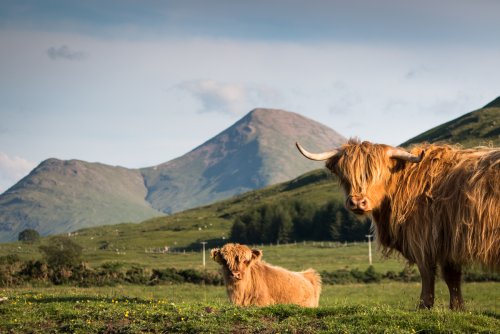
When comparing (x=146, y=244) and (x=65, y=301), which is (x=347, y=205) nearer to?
(x=65, y=301)

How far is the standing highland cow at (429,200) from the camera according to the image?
1080cm

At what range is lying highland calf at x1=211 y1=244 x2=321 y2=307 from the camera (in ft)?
56.5

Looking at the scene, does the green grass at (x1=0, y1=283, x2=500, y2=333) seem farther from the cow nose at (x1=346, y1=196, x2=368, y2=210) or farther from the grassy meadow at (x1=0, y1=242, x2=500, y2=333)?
the cow nose at (x1=346, y1=196, x2=368, y2=210)

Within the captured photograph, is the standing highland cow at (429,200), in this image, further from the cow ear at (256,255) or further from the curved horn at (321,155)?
the cow ear at (256,255)

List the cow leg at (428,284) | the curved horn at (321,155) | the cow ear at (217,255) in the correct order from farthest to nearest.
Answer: the cow ear at (217,255)
the curved horn at (321,155)
the cow leg at (428,284)

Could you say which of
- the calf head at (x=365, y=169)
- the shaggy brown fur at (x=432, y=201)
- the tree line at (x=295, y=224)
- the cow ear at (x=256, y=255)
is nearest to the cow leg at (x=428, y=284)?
the shaggy brown fur at (x=432, y=201)

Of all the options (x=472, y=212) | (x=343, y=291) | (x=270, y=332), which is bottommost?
(x=343, y=291)

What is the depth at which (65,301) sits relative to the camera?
15.3 metres

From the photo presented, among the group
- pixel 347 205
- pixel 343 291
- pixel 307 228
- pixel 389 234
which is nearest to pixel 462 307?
pixel 389 234

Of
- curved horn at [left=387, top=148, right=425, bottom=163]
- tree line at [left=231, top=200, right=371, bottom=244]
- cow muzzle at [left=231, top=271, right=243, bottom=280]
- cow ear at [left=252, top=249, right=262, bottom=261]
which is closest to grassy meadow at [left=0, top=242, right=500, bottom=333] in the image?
curved horn at [left=387, top=148, right=425, bottom=163]

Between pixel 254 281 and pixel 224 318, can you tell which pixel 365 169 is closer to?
pixel 224 318

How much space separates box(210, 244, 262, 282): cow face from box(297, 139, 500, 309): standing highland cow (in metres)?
5.82

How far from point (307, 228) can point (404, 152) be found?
13663 cm

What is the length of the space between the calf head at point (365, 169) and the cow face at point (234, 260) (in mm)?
6049
